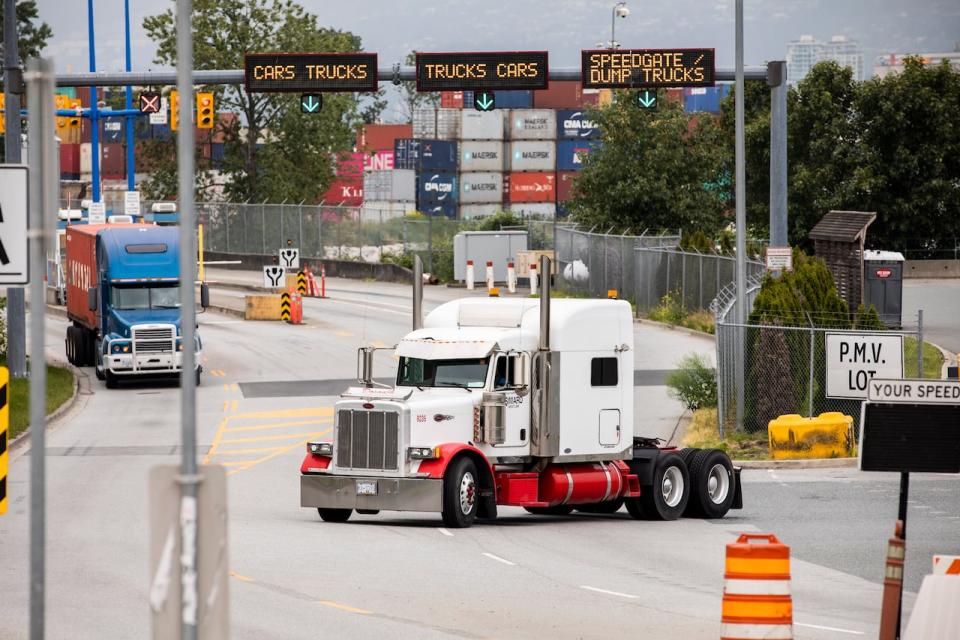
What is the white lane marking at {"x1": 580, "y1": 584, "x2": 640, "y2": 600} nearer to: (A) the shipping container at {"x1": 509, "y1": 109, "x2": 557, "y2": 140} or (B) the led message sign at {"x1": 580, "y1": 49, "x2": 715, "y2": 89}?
(B) the led message sign at {"x1": 580, "y1": 49, "x2": 715, "y2": 89}

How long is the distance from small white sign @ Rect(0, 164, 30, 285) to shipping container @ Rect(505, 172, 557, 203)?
93.0 m

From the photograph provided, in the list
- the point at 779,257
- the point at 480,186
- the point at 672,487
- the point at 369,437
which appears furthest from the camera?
the point at 480,186

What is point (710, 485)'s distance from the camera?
2300 cm

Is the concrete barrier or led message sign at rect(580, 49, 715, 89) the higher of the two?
led message sign at rect(580, 49, 715, 89)

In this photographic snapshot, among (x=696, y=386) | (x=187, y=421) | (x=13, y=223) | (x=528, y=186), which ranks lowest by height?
(x=696, y=386)

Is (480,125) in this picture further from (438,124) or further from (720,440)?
(720,440)

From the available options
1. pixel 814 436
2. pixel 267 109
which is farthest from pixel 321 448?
pixel 267 109

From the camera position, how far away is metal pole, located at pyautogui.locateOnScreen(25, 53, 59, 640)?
8.40 meters

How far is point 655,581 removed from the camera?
17.1 meters

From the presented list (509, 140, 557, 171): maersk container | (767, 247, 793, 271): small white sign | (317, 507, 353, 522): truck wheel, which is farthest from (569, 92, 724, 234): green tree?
(317, 507, 353, 522): truck wheel

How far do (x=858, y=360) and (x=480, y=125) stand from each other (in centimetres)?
7567

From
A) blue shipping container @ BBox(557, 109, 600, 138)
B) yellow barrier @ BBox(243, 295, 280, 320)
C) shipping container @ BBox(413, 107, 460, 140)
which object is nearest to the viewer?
yellow barrier @ BBox(243, 295, 280, 320)

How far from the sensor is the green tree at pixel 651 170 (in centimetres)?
6188

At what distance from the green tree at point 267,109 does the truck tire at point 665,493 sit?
62.1 m
